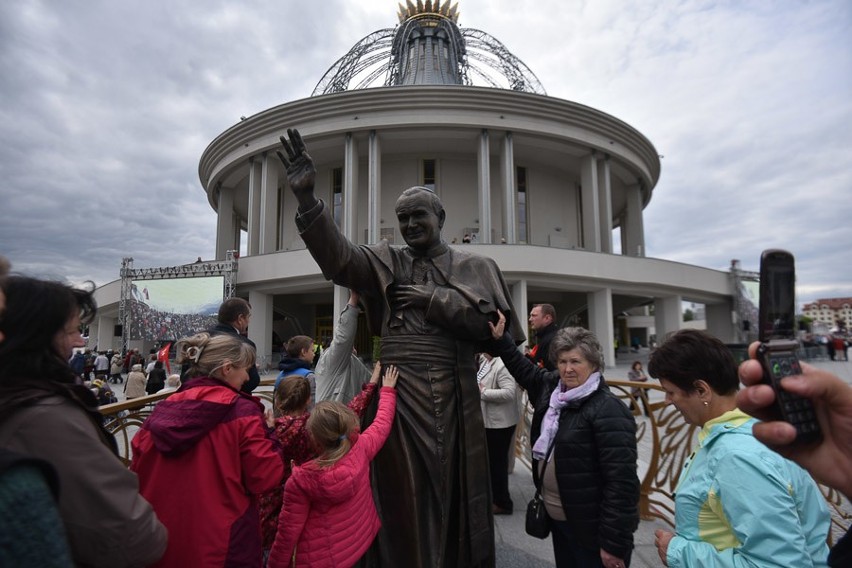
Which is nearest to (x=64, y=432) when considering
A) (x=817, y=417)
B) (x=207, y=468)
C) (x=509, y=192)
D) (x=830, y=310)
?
(x=207, y=468)

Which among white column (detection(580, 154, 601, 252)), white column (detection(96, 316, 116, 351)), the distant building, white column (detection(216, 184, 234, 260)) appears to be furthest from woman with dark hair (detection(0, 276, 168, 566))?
the distant building

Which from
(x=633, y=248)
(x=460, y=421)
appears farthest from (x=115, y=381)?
(x=633, y=248)

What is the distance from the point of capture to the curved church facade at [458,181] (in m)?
19.1

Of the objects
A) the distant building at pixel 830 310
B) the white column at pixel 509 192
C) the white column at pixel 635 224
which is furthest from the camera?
the distant building at pixel 830 310

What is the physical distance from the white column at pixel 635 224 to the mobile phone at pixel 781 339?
25.9m

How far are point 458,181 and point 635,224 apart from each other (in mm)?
10860

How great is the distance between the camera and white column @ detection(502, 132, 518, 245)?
65.4 feet

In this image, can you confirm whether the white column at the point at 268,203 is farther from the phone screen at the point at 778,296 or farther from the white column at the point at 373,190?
the phone screen at the point at 778,296

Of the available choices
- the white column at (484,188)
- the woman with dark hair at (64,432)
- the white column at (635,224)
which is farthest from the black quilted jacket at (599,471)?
the white column at (635,224)

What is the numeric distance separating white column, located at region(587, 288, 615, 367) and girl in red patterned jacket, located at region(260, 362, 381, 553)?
1792 cm

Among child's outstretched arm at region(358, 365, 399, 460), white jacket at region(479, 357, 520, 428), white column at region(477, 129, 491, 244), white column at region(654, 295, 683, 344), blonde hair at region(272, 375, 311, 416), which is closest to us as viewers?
child's outstretched arm at region(358, 365, 399, 460)

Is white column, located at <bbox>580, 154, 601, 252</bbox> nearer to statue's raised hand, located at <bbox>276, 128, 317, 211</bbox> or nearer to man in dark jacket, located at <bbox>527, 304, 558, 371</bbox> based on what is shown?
man in dark jacket, located at <bbox>527, 304, 558, 371</bbox>

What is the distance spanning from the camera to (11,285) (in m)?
1.23

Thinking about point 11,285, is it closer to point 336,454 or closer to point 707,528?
point 336,454
